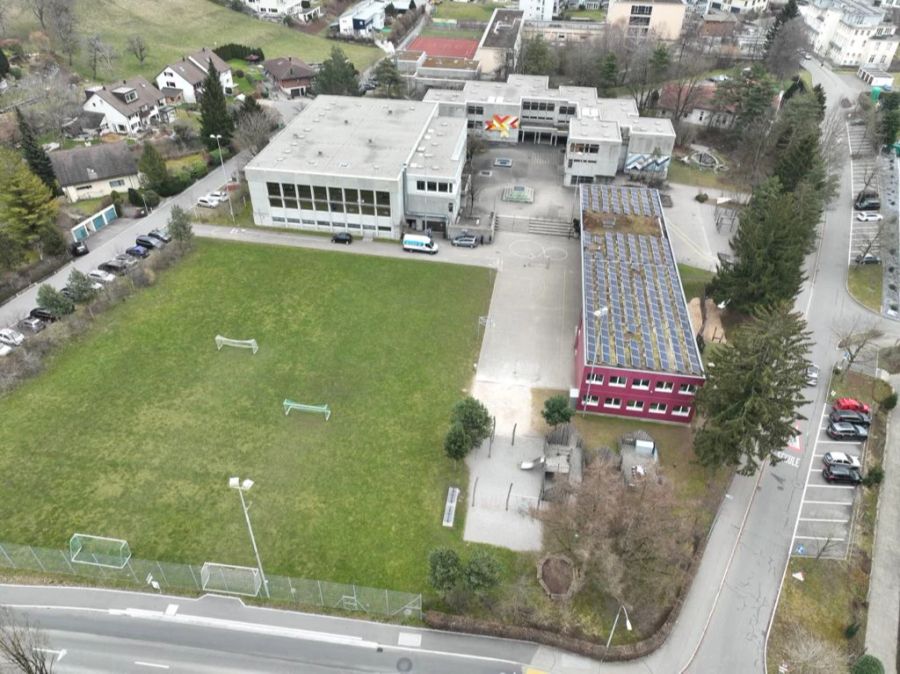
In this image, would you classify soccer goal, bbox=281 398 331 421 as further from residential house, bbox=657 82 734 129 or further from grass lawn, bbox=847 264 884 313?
residential house, bbox=657 82 734 129

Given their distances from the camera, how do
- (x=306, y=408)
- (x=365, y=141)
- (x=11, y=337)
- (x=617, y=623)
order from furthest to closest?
(x=365, y=141)
(x=11, y=337)
(x=306, y=408)
(x=617, y=623)

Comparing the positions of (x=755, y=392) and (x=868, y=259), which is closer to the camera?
(x=755, y=392)

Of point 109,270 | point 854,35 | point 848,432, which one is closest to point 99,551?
point 109,270

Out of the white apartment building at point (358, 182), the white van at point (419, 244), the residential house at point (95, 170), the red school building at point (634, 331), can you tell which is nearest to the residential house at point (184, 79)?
the residential house at point (95, 170)

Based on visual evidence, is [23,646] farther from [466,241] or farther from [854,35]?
[854,35]

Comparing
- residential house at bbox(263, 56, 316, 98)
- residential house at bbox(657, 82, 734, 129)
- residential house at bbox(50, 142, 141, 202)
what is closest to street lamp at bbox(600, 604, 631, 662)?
residential house at bbox(50, 142, 141, 202)

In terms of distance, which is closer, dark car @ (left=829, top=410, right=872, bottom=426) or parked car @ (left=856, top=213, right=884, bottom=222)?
dark car @ (left=829, top=410, right=872, bottom=426)
